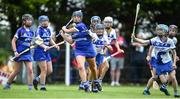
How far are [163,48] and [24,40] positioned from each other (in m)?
3.79

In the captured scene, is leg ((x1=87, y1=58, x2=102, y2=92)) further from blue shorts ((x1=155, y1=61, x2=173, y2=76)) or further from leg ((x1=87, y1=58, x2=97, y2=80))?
blue shorts ((x1=155, y1=61, x2=173, y2=76))

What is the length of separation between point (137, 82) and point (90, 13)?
3502 mm

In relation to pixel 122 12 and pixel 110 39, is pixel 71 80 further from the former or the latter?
pixel 110 39

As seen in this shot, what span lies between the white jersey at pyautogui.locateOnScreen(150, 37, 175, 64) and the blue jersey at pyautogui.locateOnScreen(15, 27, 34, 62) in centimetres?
335

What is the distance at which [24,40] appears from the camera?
19188 mm

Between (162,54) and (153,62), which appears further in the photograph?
(153,62)

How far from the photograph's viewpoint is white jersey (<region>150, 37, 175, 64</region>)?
704 inches

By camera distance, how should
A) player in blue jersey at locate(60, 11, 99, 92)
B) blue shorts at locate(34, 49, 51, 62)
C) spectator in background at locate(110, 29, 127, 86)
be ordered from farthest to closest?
spectator in background at locate(110, 29, 127, 86), blue shorts at locate(34, 49, 51, 62), player in blue jersey at locate(60, 11, 99, 92)

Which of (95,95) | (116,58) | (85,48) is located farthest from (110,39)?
(116,58)

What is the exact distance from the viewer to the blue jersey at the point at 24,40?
62.6 ft

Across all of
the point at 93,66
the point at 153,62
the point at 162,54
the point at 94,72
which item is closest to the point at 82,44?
the point at 93,66

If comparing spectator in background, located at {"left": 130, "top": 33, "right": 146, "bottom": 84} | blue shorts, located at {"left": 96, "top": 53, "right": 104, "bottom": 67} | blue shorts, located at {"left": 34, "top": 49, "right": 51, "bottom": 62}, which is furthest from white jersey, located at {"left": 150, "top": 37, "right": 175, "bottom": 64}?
spectator in background, located at {"left": 130, "top": 33, "right": 146, "bottom": 84}

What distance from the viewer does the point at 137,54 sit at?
29094 millimetres

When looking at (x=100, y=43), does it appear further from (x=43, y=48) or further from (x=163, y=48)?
(x=163, y=48)
